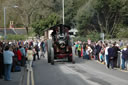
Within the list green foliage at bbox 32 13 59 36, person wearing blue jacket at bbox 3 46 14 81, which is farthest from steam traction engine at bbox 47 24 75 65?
green foliage at bbox 32 13 59 36

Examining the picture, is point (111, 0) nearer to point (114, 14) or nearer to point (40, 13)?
point (114, 14)

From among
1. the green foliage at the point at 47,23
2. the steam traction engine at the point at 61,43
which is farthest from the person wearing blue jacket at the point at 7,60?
the green foliage at the point at 47,23

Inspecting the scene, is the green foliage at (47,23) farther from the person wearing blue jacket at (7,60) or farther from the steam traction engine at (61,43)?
the person wearing blue jacket at (7,60)

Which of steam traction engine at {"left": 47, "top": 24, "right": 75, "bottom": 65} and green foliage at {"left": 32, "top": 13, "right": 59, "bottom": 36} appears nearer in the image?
steam traction engine at {"left": 47, "top": 24, "right": 75, "bottom": 65}

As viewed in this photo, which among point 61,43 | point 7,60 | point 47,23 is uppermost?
point 47,23

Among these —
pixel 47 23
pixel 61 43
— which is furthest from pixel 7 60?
pixel 47 23

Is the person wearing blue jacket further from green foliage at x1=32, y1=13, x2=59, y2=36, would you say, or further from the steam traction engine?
green foliage at x1=32, y1=13, x2=59, y2=36

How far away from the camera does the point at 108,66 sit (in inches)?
813

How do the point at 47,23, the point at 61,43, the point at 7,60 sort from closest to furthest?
the point at 7,60 < the point at 61,43 < the point at 47,23

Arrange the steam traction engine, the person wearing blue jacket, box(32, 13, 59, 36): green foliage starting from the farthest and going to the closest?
1. box(32, 13, 59, 36): green foliage
2. the steam traction engine
3. the person wearing blue jacket

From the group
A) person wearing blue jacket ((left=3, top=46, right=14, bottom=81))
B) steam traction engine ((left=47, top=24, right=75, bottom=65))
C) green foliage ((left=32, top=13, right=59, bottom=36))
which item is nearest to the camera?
person wearing blue jacket ((left=3, top=46, right=14, bottom=81))

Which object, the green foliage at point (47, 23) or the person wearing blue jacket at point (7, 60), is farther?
the green foliage at point (47, 23)

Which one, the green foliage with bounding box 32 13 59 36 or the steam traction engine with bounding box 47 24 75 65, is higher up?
the green foliage with bounding box 32 13 59 36

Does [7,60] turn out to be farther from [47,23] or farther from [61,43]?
[47,23]
